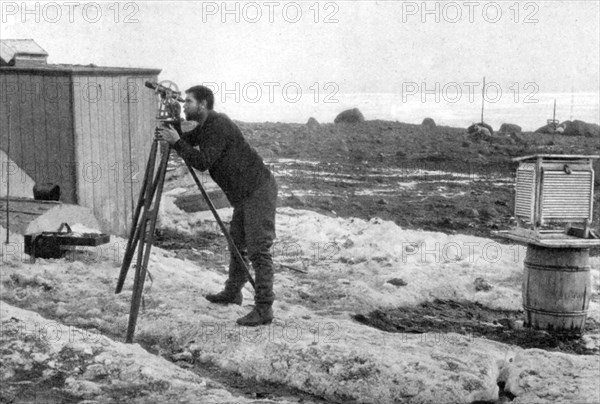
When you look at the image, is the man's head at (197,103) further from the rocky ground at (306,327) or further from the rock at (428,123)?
the rock at (428,123)

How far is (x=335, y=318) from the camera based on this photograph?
23.6 ft

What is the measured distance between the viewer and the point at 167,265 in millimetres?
8547

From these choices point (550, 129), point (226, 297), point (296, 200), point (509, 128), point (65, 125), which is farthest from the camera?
point (550, 129)

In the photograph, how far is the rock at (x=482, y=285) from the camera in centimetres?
860

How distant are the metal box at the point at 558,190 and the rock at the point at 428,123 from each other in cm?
2453

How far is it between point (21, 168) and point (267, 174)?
14.3 ft

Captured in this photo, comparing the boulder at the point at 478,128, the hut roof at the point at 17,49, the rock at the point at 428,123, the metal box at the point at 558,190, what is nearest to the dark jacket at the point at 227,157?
the metal box at the point at 558,190

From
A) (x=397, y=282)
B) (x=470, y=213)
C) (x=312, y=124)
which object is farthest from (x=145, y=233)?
(x=312, y=124)

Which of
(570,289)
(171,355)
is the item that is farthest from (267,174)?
(570,289)

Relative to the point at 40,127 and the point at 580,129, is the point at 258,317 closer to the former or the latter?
the point at 40,127

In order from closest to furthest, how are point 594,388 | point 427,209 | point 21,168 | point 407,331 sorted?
point 594,388 < point 407,331 < point 21,168 < point 427,209

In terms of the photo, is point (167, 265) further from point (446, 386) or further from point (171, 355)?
point (446, 386)

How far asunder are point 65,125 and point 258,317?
4.28 metres

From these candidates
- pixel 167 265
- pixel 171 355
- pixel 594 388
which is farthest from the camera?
pixel 167 265
